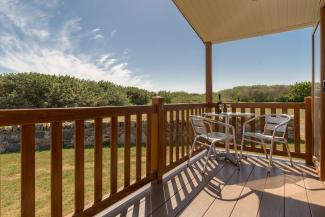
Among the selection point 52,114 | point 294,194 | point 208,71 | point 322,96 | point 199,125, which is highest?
point 208,71

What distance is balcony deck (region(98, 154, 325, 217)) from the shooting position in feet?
6.36

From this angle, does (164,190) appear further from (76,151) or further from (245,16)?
(245,16)

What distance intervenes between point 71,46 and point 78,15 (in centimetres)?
167

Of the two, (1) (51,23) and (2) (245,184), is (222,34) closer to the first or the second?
(2) (245,184)

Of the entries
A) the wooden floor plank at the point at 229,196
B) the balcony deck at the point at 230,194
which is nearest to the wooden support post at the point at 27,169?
the balcony deck at the point at 230,194

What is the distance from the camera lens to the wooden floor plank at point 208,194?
1.94m

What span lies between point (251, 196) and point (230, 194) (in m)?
0.20

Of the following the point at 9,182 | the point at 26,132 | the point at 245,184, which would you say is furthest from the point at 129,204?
the point at 9,182

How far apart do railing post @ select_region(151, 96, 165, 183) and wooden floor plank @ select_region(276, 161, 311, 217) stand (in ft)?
4.36

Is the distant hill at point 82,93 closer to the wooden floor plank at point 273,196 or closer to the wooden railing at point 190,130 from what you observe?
the wooden railing at point 190,130

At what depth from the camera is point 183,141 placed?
11.3 feet

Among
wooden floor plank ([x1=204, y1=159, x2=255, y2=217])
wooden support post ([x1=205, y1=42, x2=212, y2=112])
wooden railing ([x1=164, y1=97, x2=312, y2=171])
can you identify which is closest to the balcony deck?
wooden floor plank ([x1=204, y1=159, x2=255, y2=217])

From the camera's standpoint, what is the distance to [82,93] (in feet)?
28.5

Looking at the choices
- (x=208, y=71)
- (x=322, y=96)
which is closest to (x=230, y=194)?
(x=322, y=96)
